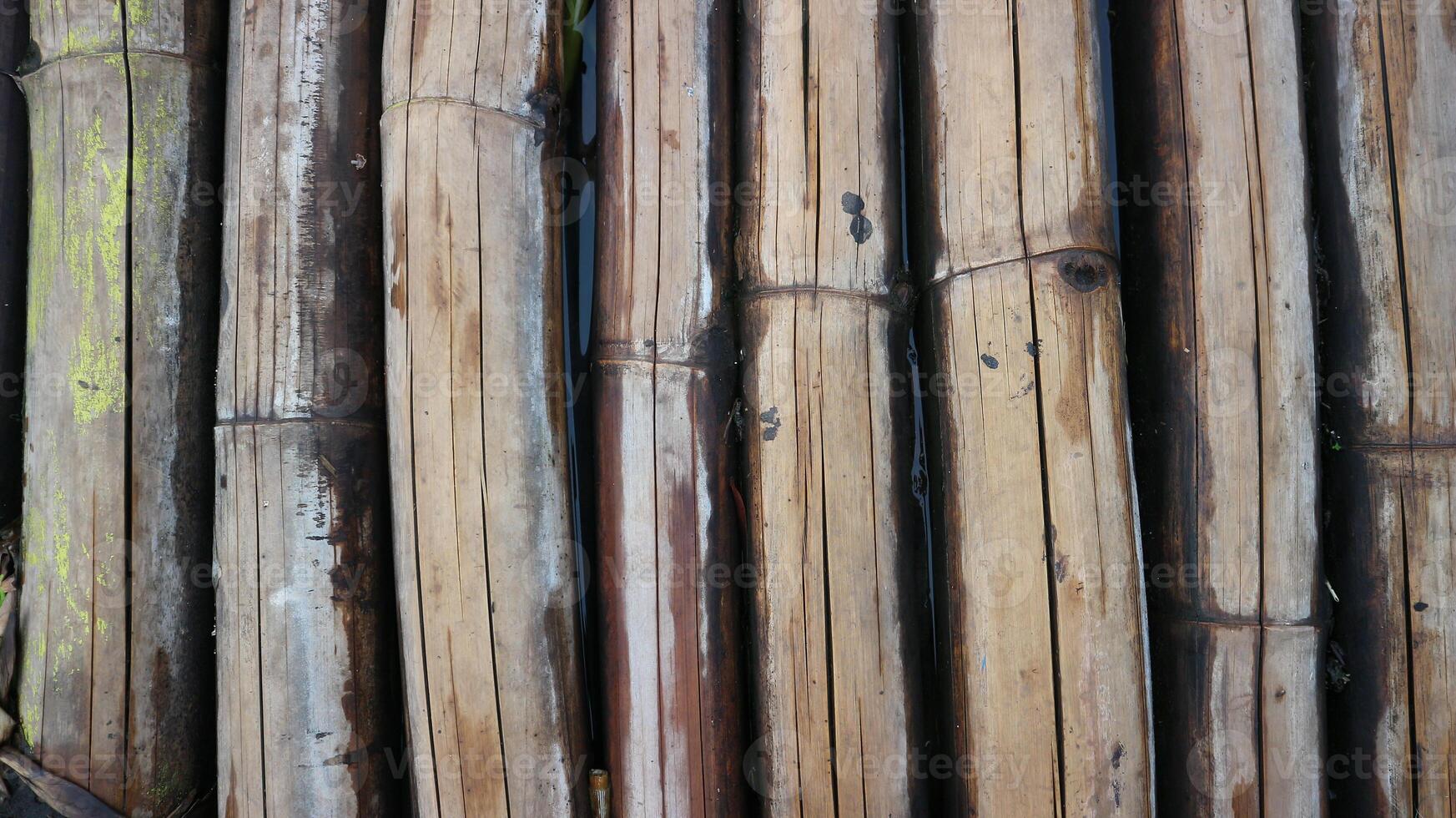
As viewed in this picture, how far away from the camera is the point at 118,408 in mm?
2236

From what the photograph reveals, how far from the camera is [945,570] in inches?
87.4

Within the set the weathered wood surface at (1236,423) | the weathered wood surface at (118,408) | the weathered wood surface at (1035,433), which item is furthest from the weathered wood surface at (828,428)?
the weathered wood surface at (118,408)

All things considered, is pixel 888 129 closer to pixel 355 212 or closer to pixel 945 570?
pixel 945 570

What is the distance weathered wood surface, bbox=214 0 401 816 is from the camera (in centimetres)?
215

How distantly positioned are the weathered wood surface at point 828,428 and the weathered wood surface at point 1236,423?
75cm

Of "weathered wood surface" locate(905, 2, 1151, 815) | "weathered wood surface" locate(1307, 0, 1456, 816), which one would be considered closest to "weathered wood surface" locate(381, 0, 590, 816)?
"weathered wood surface" locate(905, 2, 1151, 815)

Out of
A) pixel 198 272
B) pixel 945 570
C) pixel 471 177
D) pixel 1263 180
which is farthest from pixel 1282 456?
pixel 198 272

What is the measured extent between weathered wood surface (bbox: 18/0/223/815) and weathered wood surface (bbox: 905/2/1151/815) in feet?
7.48

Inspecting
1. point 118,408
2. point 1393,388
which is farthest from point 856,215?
point 118,408

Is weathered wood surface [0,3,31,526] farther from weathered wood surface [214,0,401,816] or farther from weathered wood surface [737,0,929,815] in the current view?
weathered wood surface [737,0,929,815]

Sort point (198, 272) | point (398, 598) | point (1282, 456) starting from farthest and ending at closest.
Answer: point (198, 272), point (398, 598), point (1282, 456)

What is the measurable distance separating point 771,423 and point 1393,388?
1715 millimetres

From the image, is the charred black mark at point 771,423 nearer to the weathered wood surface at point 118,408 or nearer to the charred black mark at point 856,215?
the charred black mark at point 856,215

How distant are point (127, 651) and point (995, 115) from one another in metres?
2.91
